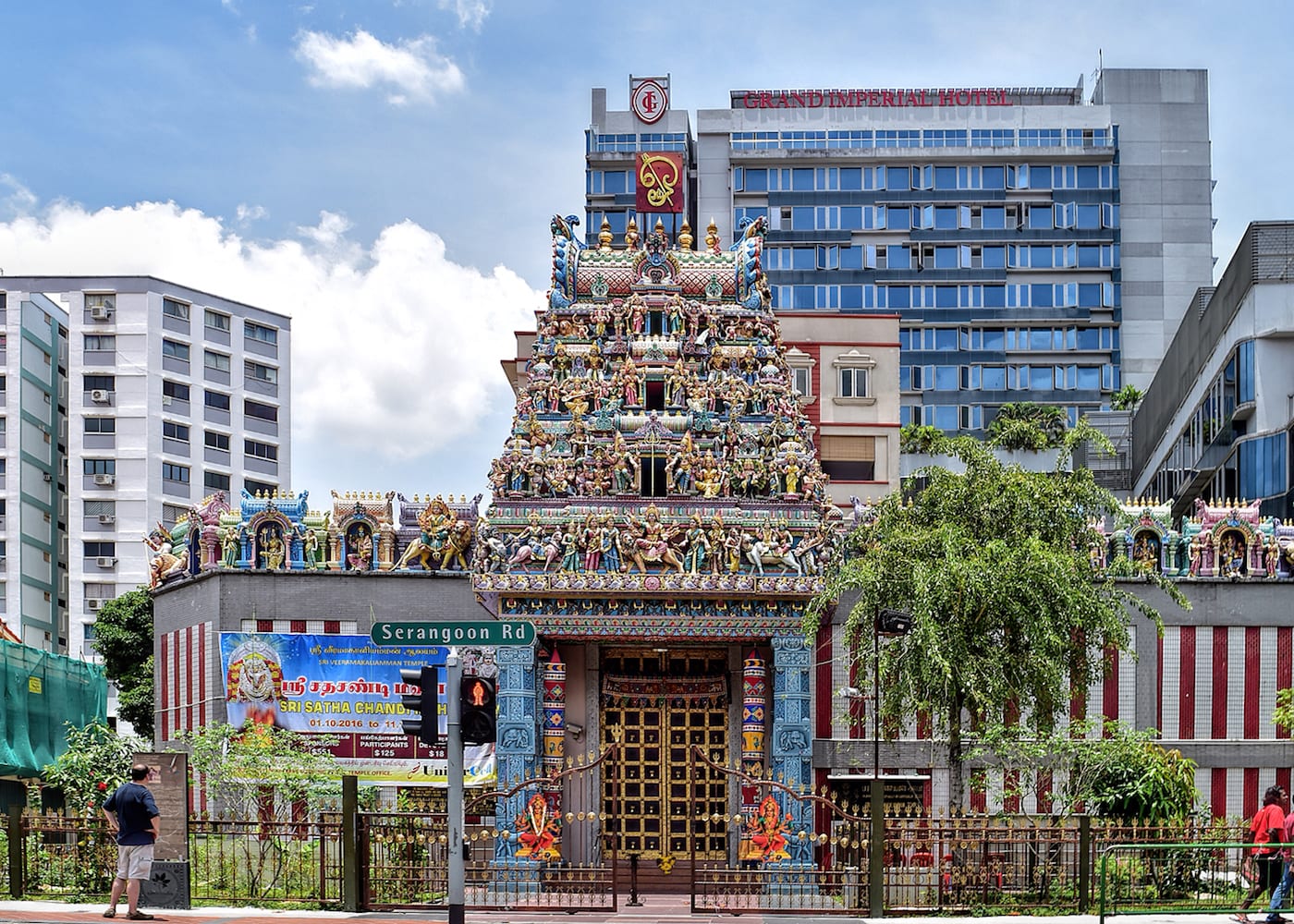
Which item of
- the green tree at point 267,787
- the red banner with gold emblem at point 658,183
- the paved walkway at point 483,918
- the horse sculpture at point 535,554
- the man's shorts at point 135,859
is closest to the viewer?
the man's shorts at point 135,859

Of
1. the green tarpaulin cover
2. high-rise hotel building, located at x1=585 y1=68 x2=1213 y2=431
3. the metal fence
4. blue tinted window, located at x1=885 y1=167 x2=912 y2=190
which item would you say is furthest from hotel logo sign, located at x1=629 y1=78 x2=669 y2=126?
the metal fence

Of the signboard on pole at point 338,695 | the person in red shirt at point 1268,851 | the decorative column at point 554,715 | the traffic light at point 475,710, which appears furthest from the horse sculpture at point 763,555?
the traffic light at point 475,710

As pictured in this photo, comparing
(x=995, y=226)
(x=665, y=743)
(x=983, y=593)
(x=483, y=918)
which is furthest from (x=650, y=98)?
(x=483, y=918)

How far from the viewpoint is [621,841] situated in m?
35.1

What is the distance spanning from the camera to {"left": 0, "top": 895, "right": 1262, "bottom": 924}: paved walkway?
24469 mm

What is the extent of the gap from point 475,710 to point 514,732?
1396cm

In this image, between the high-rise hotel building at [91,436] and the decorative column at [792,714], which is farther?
the high-rise hotel building at [91,436]

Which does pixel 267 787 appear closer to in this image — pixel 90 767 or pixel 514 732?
pixel 90 767

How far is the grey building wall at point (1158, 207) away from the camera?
101 metres

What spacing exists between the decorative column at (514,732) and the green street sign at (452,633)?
12017 mm

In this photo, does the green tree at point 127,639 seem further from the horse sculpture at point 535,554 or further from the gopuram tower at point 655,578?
the horse sculpture at point 535,554

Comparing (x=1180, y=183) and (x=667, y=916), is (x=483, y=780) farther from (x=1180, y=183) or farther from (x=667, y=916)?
(x=1180, y=183)

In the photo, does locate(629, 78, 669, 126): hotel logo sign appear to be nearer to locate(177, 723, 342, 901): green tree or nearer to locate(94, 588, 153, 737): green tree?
locate(94, 588, 153, 737): green tree

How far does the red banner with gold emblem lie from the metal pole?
21.7m
